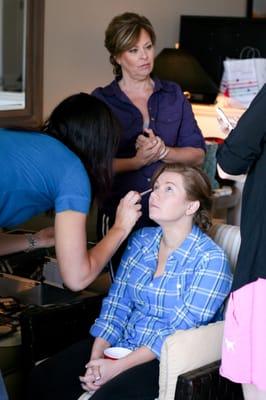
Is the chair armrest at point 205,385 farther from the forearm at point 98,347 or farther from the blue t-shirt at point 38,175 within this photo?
the blue t-shirt at point 38,175

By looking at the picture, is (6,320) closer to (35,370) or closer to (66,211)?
(35,370)

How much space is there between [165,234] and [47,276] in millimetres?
612

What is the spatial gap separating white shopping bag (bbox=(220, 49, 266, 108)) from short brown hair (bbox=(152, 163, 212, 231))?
1820 mm

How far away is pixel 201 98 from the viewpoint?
375cm

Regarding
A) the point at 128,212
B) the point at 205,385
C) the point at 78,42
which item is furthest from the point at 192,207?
the point at 78,42

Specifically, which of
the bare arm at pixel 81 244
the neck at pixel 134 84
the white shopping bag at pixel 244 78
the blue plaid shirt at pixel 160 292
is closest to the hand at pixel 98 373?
the blue plaid shirt at pixel 160 292

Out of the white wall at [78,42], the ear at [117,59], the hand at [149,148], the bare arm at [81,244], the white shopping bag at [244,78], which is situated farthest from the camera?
the white shopping bag at [244,78]

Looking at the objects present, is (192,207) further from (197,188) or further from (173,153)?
(173,153)

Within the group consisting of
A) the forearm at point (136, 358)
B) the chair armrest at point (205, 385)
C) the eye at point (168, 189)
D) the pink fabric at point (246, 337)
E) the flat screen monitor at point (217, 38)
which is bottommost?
the forearm at point (136, 358)

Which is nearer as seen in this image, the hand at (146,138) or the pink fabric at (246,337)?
the pink fabric at (246,337)

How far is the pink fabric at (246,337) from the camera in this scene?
157 centimetres

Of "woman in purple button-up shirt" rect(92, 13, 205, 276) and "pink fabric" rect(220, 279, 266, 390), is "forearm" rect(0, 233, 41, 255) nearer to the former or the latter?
"woman in purple button-up shirt" rect(92, 13, 205, 276)

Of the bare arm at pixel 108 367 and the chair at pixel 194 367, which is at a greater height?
the chair at pixel 194 367

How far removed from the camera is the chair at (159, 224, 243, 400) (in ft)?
5.49
